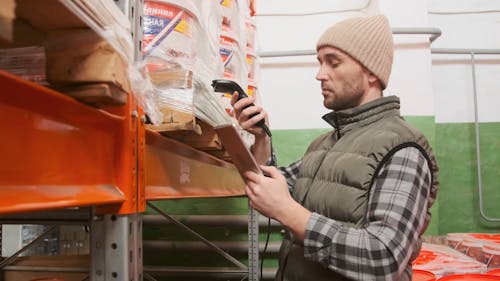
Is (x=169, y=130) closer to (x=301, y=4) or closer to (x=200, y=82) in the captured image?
(x=200, y=82)

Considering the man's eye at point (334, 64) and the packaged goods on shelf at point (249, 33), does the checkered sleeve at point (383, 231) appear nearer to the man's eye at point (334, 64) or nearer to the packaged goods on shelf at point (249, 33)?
the man's eye at point (334, 64)

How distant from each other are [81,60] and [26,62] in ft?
0.37

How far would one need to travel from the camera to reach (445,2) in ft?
9.50

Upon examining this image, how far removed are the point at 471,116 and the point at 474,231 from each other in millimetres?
794

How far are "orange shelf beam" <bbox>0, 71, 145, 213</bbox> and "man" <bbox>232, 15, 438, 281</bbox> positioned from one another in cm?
45

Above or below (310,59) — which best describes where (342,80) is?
below

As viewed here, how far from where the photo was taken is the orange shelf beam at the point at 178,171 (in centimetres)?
83

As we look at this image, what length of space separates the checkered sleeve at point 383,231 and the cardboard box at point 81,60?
65 cm

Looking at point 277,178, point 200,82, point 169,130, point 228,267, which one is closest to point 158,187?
point 169,130

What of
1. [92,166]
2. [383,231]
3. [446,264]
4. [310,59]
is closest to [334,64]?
[383,231]

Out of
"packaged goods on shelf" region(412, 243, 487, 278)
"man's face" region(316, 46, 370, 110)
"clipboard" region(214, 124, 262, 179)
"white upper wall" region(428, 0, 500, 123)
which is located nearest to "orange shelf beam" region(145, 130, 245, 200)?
"clipboard" region(214, 124, 262, 179)

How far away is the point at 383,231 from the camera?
100 centimetres

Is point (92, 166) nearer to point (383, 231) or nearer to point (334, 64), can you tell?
point (383, 231)

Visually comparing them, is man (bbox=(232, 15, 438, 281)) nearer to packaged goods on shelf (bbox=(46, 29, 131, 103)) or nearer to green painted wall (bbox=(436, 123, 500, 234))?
packaged goods on shelf (bbox=(46, 29, 131, 103))
